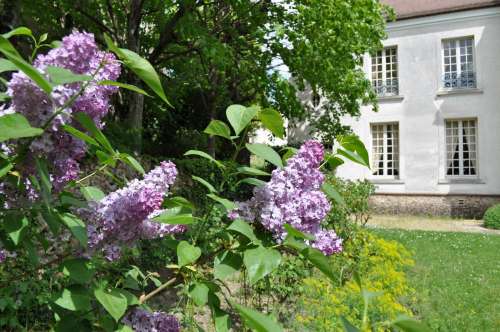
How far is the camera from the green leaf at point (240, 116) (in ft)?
3.38

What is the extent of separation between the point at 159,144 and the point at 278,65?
463cm

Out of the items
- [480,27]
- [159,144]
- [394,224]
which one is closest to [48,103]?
[159,144]

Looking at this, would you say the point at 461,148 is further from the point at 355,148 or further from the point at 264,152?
the point at 264,152

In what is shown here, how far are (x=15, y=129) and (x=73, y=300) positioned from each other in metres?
0.40

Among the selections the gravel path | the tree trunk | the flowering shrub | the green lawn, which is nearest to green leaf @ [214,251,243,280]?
the flowering shrub

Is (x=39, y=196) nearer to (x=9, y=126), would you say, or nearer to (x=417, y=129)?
(x=9, y=126)

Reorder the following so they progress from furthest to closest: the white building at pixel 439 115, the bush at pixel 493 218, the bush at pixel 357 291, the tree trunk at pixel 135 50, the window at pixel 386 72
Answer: the window at pixel 386 72 < the white building at pixel 439 115 < the bush at pixel 493 218 < the tree trunk at pixel 135 50 < the bush at pixel 357 291

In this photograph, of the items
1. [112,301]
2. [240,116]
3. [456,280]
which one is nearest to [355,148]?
[240,116]

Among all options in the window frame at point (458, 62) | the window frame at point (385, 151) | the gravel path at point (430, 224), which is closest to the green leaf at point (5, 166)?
the gravel path at point (430, 224)

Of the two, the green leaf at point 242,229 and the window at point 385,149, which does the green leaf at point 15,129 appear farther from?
the window at point 385,149

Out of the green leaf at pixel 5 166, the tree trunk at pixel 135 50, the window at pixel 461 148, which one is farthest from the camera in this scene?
the window at pixel 461 148

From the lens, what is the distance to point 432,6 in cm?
1920

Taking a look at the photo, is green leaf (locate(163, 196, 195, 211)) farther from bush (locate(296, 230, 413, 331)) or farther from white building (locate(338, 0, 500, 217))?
white building (locate(338, 0, 500, 217))

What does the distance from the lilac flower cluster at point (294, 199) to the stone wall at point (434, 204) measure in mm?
18115
